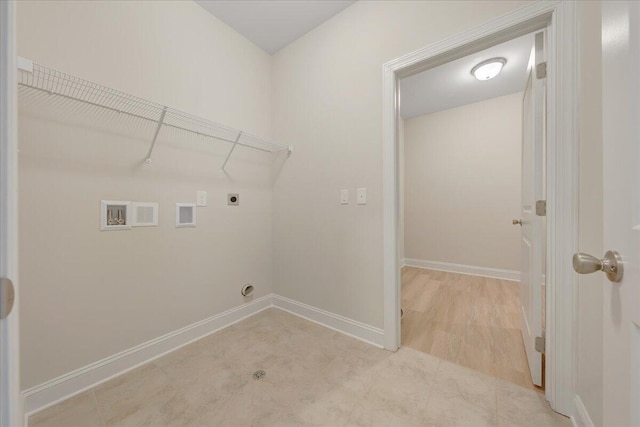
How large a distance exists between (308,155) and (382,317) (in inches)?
56.8

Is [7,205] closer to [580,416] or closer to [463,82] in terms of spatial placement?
[580,416]

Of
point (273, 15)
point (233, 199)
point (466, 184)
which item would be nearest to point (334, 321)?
point (233, 199)

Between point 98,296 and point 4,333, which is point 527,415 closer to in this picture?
point 4,333

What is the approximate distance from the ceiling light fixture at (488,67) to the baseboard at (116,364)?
343 centimetres

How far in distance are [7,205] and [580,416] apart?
2005mm

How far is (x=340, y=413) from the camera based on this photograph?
1.14m

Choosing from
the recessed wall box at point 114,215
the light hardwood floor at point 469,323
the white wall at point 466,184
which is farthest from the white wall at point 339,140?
the white wall at point 466,184

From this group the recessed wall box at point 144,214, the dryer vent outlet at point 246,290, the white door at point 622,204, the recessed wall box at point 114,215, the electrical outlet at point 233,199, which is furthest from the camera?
the dryer vent outlet at point 246,290

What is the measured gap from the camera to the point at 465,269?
350 centimetres

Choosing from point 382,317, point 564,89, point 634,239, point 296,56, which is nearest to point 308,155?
point 296,56

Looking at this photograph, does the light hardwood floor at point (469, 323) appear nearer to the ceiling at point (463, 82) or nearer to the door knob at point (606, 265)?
the door knob at point (606, 265)

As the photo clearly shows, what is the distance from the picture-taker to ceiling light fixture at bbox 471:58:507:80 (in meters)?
2.43

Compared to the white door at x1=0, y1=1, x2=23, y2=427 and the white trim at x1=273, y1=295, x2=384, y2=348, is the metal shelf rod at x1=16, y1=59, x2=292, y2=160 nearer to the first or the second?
the white door at x1=0, y1=1, x2=23, y2=427

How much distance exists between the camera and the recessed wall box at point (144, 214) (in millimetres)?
1483
